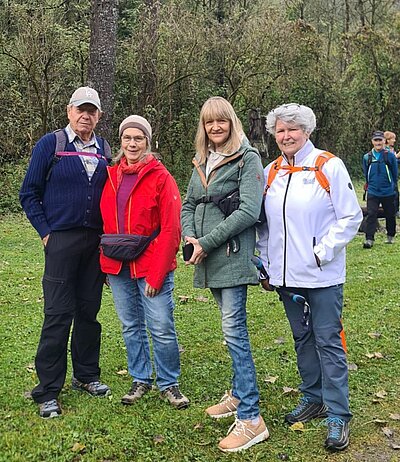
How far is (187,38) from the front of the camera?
1695 cm

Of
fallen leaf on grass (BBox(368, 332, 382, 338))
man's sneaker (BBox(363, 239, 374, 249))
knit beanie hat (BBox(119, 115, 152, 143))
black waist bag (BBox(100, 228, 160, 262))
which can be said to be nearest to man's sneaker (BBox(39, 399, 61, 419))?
black waist bag (BBox(100, 228, 160, 262))

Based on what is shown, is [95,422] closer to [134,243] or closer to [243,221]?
[134,243]

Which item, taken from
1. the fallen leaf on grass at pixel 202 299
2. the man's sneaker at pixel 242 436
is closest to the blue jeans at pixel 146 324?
the man's sneaker at pixel 242 436

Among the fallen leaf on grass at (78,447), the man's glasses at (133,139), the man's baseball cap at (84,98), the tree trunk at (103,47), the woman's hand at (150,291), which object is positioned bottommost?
the fallen leaf on grass at (78,447)

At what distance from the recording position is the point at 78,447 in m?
3.77

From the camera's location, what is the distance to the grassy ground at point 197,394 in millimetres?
3787

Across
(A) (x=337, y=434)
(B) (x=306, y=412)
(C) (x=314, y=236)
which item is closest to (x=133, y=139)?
(C) (x=314, y=236)

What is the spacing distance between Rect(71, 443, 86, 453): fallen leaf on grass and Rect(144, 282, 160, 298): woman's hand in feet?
3.47

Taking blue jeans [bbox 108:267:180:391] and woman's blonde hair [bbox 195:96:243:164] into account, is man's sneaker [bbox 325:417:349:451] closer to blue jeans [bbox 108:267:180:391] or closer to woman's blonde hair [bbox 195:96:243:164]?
blue jeans [bbox 108:267:180:391]

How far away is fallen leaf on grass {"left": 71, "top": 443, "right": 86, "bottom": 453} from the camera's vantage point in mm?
3748

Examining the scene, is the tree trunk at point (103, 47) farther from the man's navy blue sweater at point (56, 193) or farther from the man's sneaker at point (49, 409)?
the man's sneaker at point (49, 409)

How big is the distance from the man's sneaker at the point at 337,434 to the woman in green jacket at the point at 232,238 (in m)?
0.41

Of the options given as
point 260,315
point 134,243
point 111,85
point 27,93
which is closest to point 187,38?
point 27,93

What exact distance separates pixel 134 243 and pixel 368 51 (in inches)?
951
